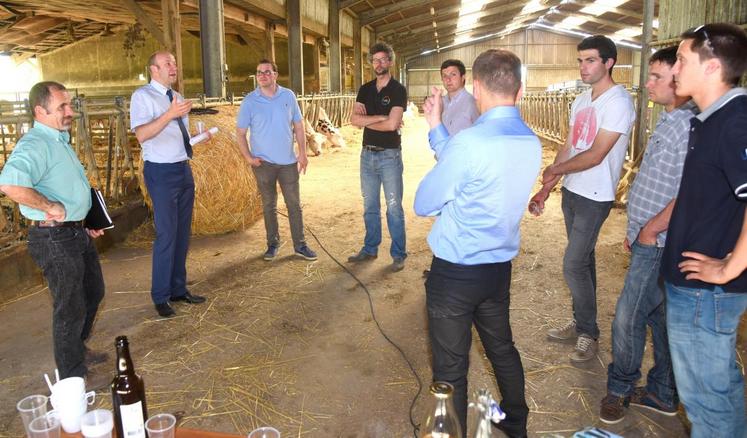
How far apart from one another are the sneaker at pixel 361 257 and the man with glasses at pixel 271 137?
1.14 ft

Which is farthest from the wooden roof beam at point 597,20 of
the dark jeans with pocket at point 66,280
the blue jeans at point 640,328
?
the dark jeans with pocket at point 66,280

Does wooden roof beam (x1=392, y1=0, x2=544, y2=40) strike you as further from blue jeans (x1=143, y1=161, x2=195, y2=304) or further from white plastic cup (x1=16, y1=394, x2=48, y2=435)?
white plastic cup (x1=16, y1=394, x2=48, y2=435)

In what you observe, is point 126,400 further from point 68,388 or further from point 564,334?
point 564,334

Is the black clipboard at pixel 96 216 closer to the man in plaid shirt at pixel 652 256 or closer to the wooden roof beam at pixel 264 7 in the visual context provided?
the man in plaid shirt at pixel 652 256

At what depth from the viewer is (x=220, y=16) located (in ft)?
26.4

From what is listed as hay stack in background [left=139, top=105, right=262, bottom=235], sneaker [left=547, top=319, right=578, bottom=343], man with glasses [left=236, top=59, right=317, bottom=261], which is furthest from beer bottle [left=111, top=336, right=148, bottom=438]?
hay stack in background [left=139, top=105, right=262, bottom=235]

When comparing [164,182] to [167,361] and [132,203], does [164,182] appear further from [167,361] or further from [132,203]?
[132,203]

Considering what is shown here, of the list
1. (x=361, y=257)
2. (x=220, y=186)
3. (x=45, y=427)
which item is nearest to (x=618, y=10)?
(x=220, y=186)

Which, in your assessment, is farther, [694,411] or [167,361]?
[167,361]

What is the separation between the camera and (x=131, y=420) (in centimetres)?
141

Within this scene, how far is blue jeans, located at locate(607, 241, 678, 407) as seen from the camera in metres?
2.49

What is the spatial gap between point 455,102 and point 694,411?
2.64 meters

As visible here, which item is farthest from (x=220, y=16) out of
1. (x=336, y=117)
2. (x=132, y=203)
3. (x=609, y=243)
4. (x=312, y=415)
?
(x=336, y=117)

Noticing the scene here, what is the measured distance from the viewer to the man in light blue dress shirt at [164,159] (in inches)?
145
